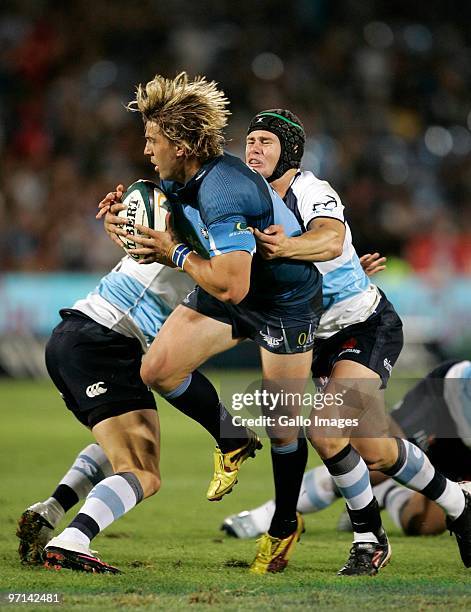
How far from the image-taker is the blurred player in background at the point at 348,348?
530 cm

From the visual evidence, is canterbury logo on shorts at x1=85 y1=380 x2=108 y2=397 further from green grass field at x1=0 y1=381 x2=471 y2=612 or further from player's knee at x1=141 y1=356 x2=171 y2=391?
green grass field at x1=0 y1=381 x2=471 y2=612

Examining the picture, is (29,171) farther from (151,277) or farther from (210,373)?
(151,277)

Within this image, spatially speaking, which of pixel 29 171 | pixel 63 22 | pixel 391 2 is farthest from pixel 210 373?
pixel 391 2

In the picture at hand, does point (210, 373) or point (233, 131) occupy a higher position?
point (233, 131)

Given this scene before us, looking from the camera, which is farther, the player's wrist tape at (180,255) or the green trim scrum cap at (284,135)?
the green trim scrum cap at (284,135)

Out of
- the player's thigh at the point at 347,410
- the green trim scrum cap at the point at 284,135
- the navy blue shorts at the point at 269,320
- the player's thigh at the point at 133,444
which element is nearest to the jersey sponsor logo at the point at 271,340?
the navy blue shorts at the point at 269,320

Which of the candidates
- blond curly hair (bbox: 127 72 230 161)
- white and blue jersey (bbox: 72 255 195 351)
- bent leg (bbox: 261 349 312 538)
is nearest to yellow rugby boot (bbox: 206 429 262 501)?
bent leg (bbox: 261 349 312 538)

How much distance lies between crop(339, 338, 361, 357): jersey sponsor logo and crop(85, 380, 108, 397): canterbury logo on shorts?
1209mm

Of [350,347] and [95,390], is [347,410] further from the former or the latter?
[95,390]

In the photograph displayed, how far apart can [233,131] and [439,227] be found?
322cm

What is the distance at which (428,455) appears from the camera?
6480 millimetres

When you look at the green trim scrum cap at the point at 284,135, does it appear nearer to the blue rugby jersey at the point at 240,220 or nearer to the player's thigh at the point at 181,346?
the blue rugby jersey at the point at 240,220

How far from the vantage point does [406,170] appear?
655 inches

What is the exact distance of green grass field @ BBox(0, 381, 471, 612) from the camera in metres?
4.51
